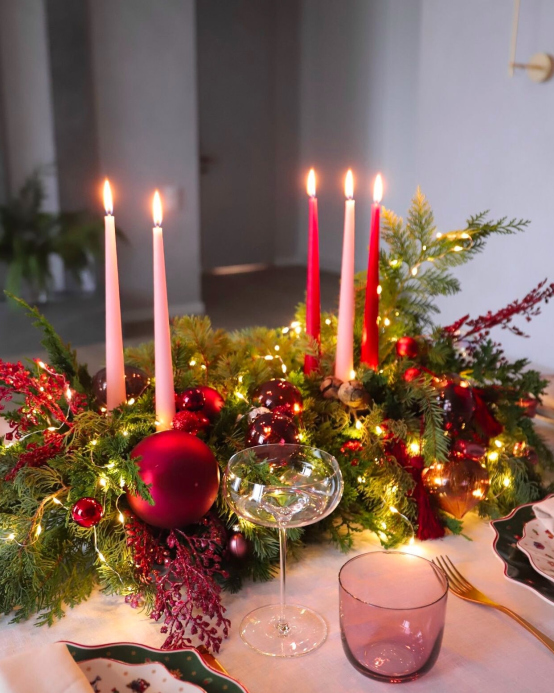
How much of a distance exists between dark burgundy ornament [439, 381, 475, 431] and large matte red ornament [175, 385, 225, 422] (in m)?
0.23

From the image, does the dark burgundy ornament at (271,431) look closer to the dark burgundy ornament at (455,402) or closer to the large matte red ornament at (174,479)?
the large matte red ornament at (174,479)

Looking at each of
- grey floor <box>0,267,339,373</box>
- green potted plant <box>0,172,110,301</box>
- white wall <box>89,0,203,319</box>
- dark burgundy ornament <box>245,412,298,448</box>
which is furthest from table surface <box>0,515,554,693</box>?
white wall <box>89,0,203,319</box>

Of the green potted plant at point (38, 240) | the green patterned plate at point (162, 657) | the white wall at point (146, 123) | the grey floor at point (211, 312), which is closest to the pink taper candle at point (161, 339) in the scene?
the green patterned plate at point (162, 657)

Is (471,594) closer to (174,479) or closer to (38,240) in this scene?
(174,479)

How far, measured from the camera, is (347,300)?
753 mm

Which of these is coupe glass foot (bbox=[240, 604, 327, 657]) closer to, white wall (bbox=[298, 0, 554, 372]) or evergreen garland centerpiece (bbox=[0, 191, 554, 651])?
evergreen garland centerpiece (bbox=[0, 191, 554, 651])

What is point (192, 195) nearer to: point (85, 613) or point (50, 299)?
point (50, 299)

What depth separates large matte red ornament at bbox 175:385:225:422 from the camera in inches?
27.1

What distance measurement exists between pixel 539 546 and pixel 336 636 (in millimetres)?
205

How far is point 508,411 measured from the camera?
0.79 metres

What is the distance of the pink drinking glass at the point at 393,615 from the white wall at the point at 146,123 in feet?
10.5

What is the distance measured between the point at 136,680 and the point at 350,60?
4.45 meters

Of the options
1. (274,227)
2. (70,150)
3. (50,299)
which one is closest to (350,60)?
(274,227)

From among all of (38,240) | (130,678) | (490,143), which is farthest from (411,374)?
(38,240)
